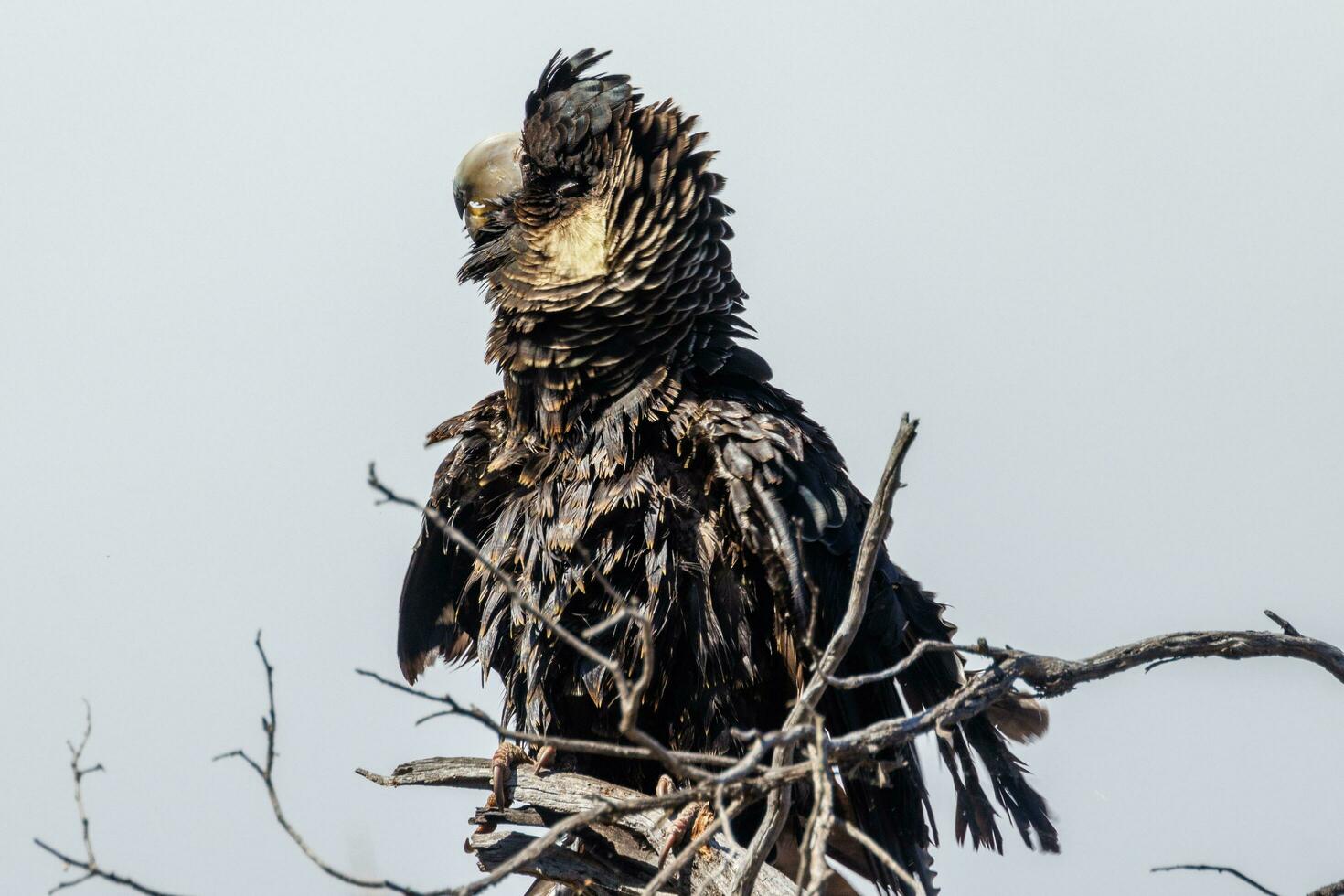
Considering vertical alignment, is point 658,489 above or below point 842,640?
above

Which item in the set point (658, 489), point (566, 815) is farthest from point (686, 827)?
point (658, 489)

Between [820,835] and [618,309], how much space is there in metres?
2.43

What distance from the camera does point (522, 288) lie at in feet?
14.8

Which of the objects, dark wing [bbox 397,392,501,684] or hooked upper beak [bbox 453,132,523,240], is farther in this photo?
hooked upper beak [bbox 453,132,523,240]

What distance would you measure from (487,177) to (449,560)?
1428mm

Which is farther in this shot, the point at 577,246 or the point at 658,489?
the point at 577,246

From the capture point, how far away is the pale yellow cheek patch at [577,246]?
14.3ft

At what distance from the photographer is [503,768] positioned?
13.5 ft

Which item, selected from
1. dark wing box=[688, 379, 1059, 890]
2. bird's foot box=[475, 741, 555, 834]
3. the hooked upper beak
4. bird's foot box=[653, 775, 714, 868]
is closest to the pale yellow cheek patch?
the hooked upper beak

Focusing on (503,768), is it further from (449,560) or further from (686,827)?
(449,560)

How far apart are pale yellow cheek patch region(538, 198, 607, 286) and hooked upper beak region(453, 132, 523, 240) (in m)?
0.37

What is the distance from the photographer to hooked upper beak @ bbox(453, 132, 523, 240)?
4840 millimetres

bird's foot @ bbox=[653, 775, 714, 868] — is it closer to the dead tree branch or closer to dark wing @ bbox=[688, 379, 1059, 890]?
dark wing @ bbox=[688, 379, 1059, 890]

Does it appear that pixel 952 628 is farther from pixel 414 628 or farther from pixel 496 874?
pixel 496 874
